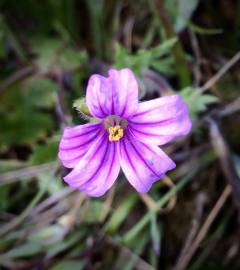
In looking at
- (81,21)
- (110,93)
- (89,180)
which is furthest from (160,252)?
(81,21)

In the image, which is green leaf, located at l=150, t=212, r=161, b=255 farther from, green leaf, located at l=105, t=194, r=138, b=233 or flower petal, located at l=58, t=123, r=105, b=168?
flower petal, located at l=58, t=123, r=105, b=168

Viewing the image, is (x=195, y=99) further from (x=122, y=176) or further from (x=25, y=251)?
(x=25, y=251)

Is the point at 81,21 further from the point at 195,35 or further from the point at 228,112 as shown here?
the point at 228,112

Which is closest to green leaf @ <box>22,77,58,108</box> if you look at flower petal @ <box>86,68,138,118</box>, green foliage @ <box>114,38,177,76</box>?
green foliage @ <box>114,38,177,76</box>

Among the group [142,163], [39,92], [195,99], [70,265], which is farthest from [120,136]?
[39,92]

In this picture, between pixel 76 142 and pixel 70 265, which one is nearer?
pixel 76 142

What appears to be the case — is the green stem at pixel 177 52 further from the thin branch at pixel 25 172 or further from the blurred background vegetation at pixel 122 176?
the thin branch at pixel 25 172
